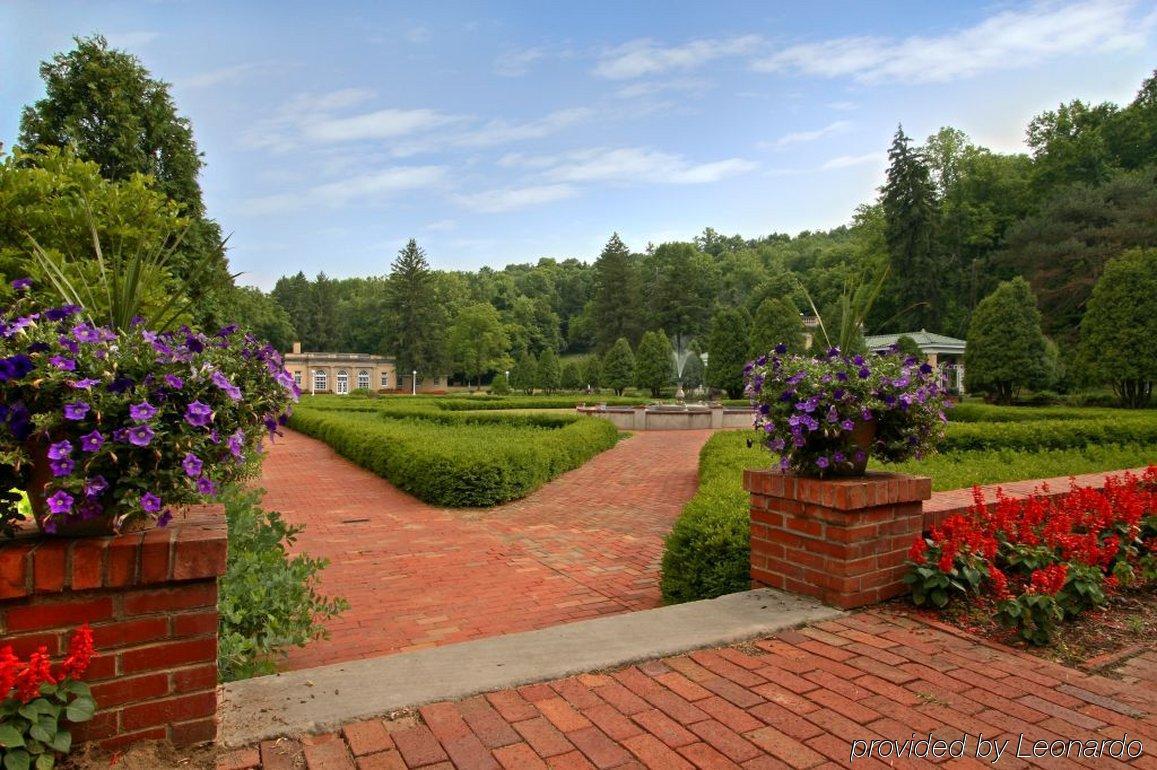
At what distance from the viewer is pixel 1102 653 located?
245cm

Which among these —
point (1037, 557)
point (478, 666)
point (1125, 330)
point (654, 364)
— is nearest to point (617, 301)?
point (654, 364)

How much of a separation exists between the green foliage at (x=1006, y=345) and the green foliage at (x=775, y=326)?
6.86 m

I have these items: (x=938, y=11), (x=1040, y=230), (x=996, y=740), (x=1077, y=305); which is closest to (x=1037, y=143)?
(x=1040, y=230)

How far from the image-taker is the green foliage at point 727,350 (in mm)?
32125

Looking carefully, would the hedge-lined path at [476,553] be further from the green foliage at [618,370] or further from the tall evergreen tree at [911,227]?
the tall evergreen tree at [911,227]

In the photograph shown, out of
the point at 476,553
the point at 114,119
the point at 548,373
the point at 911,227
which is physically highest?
the point at 911,227

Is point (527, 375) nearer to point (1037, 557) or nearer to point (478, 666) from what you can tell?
point (1037, 557)

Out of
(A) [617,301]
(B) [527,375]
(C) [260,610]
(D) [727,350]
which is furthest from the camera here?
(A) [617,301]

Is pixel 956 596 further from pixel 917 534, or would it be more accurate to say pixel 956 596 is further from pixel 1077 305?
pixel 1077 305

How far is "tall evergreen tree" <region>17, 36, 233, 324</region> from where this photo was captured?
64.4 feet

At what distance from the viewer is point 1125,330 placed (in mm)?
20250

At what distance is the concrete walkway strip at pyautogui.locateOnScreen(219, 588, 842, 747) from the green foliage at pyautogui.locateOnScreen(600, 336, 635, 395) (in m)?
37.3

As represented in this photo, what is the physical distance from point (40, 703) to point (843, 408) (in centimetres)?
281

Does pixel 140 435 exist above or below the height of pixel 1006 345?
below
